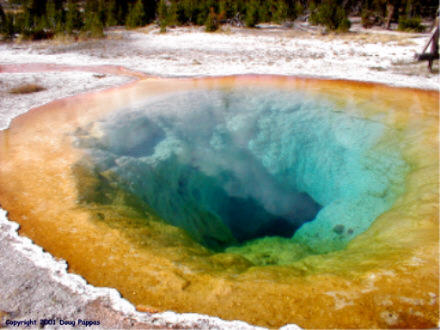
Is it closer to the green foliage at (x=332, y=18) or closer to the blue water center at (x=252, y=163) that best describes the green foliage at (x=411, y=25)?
the green foliage at (x=332, y=18)

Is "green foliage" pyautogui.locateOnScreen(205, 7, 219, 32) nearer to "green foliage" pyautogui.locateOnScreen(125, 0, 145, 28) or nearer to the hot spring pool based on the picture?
"green foliage" pyautogui.locateOnScreen(125, 0, 145, 28)

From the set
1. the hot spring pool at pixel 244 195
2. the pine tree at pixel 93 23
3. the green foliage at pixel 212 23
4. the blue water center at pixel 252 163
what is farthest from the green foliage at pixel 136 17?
the blue water center at pixel 252 163

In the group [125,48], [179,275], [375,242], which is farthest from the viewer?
[125,48]

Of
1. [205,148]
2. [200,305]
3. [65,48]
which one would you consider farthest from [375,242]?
[65,48]

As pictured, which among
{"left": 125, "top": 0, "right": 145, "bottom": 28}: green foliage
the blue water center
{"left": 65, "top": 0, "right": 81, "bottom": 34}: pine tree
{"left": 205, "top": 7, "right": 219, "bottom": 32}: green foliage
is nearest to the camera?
the blue water center

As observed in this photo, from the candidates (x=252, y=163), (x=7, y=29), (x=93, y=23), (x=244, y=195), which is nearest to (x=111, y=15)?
(x=93, y=23)

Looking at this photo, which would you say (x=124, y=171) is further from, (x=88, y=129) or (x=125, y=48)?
(x=125, y=48)

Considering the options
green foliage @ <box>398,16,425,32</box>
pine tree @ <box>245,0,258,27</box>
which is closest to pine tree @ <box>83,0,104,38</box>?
pine tree @ <box>245,0,258,27</box>

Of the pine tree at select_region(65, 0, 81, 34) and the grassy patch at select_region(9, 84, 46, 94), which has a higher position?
the pine tree at select_region(65, 0, 81, 34)
